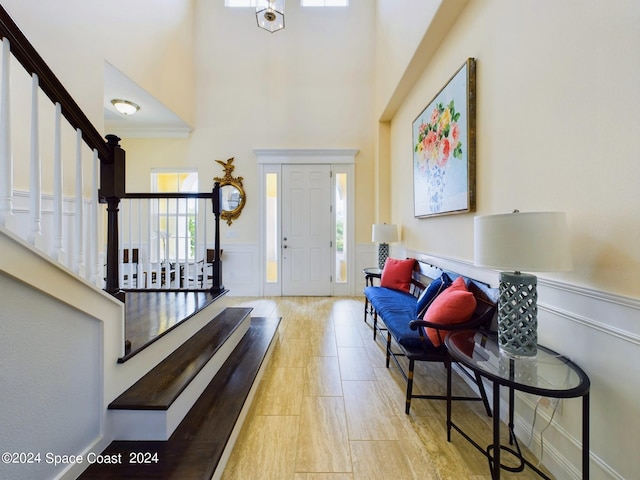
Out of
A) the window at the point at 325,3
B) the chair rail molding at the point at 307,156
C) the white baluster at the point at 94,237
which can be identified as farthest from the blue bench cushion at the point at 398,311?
the window at the point at 325,3

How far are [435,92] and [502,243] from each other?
7.18 feet

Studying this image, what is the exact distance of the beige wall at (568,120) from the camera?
3.45 ft

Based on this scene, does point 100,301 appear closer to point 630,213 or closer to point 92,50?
point 630,213

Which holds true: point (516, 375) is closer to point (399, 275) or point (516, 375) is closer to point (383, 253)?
point (399, 275)

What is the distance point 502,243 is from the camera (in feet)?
3.83

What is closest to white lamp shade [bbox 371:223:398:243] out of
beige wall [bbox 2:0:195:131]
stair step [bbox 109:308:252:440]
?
stair step [bbox 109:308:252:440]

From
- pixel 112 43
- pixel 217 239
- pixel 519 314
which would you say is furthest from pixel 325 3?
pixel 519 314

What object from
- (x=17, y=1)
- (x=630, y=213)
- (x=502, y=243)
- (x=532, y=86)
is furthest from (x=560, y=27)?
(x=17, y=1)

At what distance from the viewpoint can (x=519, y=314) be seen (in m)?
1.24

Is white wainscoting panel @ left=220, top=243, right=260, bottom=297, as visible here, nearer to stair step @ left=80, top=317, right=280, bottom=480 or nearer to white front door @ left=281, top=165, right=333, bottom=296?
white front door @ left=281, top=165, right=333, bottom=296

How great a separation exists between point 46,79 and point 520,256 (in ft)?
6.62

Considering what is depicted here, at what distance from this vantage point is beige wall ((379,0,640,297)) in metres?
1.05

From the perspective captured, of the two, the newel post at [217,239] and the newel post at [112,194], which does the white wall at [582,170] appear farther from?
the newel post at [217,239]

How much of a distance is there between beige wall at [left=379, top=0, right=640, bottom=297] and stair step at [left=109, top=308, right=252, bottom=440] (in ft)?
6.64
